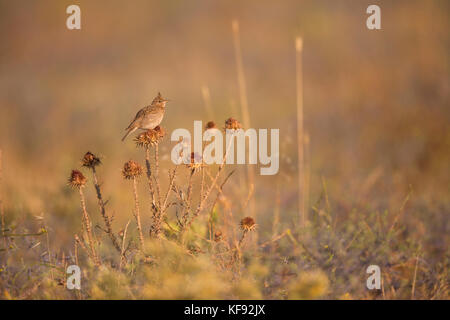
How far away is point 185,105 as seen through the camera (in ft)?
24.9

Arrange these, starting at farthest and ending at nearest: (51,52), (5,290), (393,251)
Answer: (51,52) < (393,251) < (5,290)

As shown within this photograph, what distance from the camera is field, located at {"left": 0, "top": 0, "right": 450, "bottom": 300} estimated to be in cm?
234

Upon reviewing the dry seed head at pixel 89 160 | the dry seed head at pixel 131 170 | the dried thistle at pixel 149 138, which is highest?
the dried thistle at pixel 149 138

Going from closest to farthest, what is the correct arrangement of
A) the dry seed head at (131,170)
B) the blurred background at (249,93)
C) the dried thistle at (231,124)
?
1. the dry seed head at (131,170)
2. the dried thistle at (231,124)
3. the blurred background at (249,93)

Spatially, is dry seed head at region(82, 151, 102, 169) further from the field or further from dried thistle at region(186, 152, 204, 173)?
dried thistle at region(186, 152, 204, 173)

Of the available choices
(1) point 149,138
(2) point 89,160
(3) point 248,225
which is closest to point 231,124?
(1) point 149,138

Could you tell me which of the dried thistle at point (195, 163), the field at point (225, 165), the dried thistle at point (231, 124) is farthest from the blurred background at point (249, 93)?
the dried thistle at point (231, 124)

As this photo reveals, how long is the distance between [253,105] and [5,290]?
19.9ft

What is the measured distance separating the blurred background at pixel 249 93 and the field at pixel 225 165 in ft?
0.13

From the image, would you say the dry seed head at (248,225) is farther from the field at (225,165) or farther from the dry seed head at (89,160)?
the dry seed head at (89,160)

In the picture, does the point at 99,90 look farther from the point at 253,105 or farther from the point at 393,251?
the point at 393,251

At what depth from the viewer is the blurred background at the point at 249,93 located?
4.50 metres

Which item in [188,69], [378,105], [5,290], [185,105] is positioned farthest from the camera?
[188,69]

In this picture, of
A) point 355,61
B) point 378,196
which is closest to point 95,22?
point 355,61
